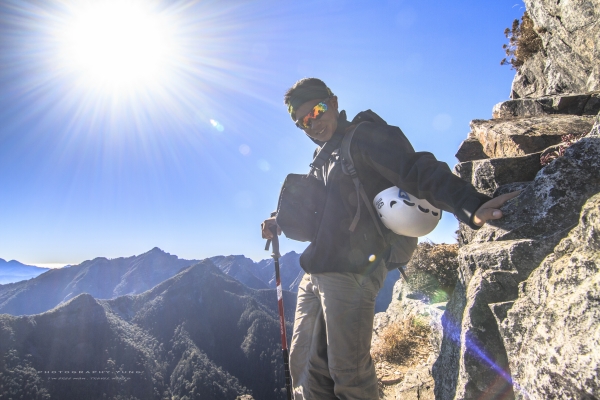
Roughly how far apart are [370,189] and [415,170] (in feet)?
2.50

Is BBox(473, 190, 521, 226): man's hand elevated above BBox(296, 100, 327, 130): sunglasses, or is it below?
below

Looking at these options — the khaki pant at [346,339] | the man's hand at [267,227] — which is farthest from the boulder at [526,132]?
the man's hand at [267,227]

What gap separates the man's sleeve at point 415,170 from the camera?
8.27 ft

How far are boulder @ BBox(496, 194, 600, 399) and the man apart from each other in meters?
0.90

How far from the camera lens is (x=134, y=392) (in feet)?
444

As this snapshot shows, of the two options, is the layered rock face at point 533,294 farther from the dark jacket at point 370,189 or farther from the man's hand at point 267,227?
the man's hand at point 267,227

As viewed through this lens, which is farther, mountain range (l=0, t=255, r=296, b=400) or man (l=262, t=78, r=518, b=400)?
mountain range (l=0, t=255, r=296, b=400)

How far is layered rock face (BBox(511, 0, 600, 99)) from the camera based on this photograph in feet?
35.8

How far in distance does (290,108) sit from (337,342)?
3.19 metres

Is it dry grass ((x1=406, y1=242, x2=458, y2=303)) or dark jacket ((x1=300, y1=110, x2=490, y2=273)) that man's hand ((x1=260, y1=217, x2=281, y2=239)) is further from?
dry grass ((x1=406, y1=242, x2=458, y2=303))

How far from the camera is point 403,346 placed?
360 inches

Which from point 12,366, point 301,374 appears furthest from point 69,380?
point 301,374

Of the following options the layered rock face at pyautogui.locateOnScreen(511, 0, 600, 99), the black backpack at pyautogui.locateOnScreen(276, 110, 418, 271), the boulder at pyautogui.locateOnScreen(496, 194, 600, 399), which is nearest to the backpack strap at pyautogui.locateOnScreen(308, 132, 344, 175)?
the black backpack at pyautogui.locateOnScreen(276, 110, 418, 271)

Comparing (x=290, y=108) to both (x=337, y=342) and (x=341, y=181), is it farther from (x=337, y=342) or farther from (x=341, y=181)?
(x=337, y=342)
